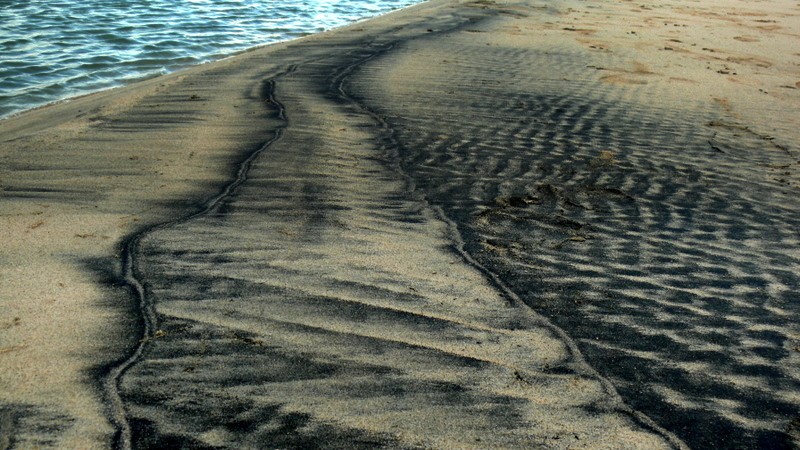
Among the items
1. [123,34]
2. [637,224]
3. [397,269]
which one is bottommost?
[637,224]

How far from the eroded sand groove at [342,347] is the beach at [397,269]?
11mm

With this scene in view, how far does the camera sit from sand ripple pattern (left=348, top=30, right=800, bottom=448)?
3066 millimetres

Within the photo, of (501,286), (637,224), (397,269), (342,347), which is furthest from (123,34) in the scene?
(342,347)

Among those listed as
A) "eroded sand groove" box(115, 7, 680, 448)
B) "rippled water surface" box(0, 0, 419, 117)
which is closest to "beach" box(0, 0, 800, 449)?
"eroded sand groove" box(115, 7, 680, 448)

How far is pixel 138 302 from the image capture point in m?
3.29

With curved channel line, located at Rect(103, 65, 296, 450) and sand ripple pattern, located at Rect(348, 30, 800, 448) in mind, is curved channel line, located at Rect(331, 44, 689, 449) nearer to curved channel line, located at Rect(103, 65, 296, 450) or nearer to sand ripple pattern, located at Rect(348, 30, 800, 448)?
sand ripple pattern, located at Rect(348, 30, 800, 448)

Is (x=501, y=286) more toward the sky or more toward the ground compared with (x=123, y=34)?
more toward the ground

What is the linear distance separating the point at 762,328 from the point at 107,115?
539cm

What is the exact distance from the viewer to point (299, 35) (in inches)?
532

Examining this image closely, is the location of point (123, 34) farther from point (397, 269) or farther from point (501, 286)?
point (501, 286)

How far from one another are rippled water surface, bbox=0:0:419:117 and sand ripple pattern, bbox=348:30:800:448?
3.47 meters

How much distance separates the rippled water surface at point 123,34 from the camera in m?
9.61

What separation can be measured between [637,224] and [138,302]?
2934 mm

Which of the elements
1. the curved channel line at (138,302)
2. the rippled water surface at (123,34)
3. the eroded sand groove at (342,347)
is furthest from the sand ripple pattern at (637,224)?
the rippled water surface at (123,34)
